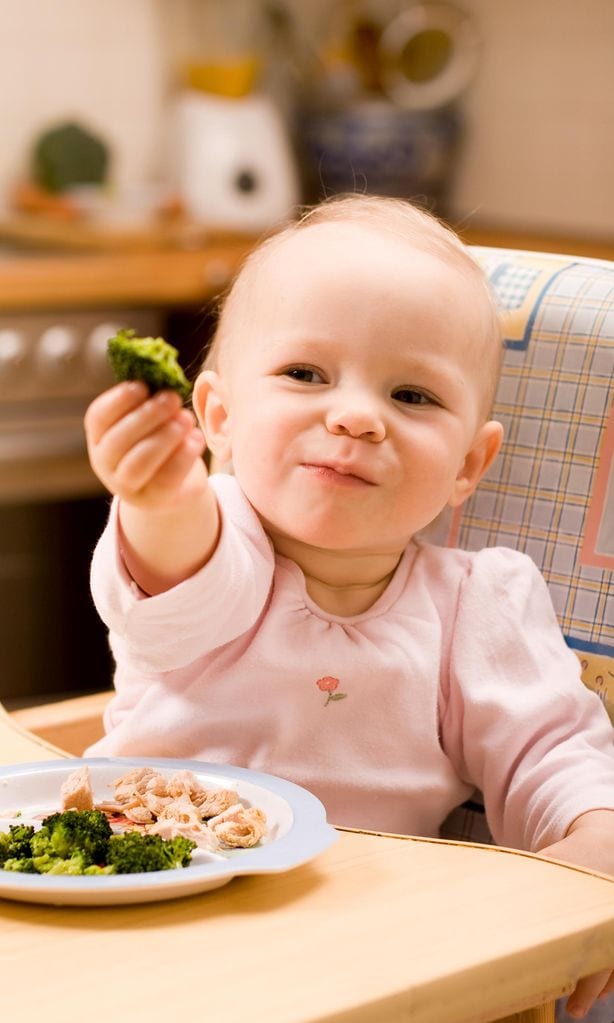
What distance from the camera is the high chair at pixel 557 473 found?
4.02 feet

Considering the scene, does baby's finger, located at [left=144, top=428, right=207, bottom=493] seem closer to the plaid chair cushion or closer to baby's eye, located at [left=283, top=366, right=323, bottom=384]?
baby's eye, located at [left=283, top=366, right=323, bottom=384]

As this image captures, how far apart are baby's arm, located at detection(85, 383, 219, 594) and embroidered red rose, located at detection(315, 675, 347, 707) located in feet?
0.57

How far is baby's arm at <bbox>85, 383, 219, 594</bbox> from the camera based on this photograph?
750mm

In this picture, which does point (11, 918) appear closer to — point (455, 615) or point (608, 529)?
point (455, 615)

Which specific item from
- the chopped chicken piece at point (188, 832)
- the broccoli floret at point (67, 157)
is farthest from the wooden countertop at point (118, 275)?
the chopped chicken piece at point (188, 832)

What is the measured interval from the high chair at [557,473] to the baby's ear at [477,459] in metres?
0.13

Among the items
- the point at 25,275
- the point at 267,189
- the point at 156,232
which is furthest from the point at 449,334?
the point at 267,189

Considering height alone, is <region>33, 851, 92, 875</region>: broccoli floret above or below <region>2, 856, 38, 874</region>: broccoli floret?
above

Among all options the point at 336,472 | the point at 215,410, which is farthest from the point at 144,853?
the point at 215,410

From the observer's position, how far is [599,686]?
120 centimetres

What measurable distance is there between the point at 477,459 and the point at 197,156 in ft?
6.36

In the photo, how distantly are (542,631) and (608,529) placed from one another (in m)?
0.15

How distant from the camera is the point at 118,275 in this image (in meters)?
2.39

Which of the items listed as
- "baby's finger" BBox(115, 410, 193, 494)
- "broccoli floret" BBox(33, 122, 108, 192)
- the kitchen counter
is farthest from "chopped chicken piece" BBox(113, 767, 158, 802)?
"broccoli floret" BBox(33, 122, 108, 192)
